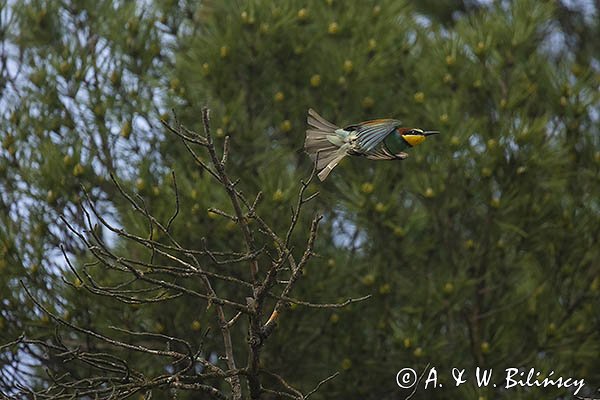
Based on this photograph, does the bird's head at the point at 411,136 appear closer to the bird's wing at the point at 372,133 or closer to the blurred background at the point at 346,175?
the bird's wing at the point at 372,133

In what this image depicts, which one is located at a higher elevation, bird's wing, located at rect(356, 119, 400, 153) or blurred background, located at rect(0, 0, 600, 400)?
blurred background, located at rect(0, 0, 600, 400)

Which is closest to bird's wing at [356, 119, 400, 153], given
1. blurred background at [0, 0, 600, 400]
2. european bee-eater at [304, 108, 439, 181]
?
european bee-eater at [304, 108, 439, 181]

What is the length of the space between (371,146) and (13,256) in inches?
99.8

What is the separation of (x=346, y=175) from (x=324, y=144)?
2557 millimetres

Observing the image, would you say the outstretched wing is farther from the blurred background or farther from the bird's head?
the blurred background

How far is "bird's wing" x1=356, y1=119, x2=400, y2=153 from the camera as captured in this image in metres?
3.07

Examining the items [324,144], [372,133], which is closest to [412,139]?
[372,133]

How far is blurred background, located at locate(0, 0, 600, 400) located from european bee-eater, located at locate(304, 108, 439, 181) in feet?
6.48

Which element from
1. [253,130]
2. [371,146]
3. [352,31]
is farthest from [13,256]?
[371,146]

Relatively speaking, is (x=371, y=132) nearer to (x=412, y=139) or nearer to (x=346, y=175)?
(x=412, y=139)

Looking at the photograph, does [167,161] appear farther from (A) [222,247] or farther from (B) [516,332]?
(B) [516,332]

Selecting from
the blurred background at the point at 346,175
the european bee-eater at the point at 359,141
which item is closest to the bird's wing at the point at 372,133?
the european bee-eater at the point at 359,141

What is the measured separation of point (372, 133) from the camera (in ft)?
10.2

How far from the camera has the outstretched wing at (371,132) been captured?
3.07m
